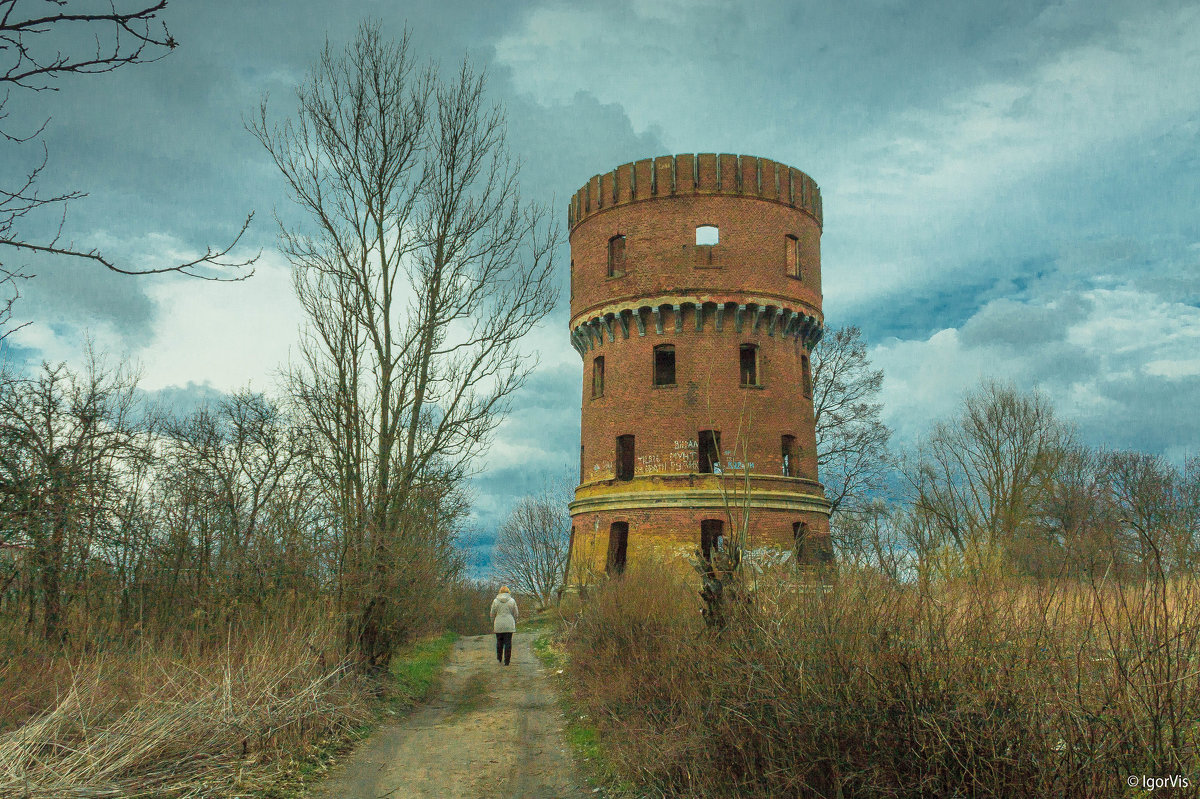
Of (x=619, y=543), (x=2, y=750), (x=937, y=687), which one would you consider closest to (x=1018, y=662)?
(x=937, y=687)

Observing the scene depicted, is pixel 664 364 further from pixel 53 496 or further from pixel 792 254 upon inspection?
pixel 53 496

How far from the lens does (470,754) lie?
809 centimetres

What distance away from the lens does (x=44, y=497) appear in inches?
332

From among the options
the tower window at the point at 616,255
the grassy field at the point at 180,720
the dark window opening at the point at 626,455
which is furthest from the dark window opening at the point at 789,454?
the grassy field at the point at 180,720

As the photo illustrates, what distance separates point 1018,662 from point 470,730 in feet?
23.0

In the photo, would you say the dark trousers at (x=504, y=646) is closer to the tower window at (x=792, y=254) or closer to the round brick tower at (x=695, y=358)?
the round brick tower at (x=695, y=358)

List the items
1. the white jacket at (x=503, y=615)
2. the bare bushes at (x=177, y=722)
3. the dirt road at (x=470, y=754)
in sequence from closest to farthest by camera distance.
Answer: the bare bushes at (x=177, y=722)
the dirt road at (x=470, y=754)
the white jacket at (x=503, y=615)

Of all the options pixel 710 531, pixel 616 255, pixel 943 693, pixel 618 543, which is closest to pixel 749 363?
pixel 710 531

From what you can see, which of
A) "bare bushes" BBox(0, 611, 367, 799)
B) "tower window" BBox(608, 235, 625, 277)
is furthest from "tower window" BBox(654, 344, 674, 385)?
"bare bushes" BBox(0, 611, 367, 799)

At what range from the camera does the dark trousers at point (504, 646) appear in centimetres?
1496

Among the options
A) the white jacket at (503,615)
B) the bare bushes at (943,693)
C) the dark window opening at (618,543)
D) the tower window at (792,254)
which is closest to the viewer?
the bare bushes at (943,693)

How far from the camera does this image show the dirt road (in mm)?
6891

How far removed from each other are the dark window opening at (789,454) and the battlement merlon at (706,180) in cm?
755

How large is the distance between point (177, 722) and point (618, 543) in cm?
1742
